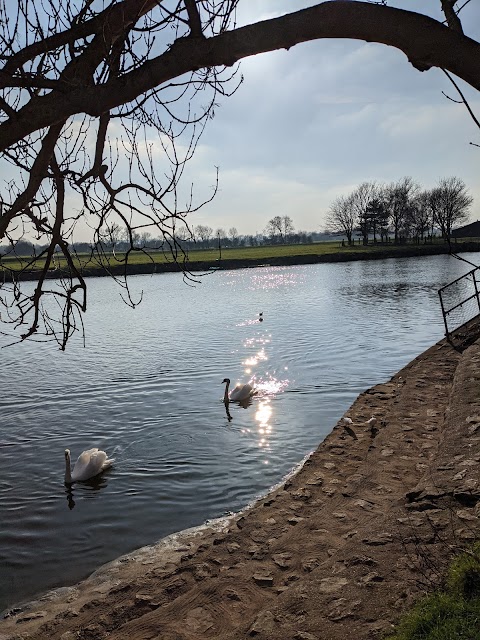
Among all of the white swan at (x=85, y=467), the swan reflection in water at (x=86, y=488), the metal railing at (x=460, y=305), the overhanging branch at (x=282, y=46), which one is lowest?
the swan reflection in water at (x=86, y=488)

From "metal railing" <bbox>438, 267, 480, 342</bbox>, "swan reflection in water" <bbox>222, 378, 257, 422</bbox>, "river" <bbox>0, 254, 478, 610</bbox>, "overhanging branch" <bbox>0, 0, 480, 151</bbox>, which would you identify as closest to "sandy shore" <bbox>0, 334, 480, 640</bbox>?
"river" <bbox>0, 254, 478, 610</bbox>

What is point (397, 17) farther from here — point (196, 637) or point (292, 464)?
point (292, 464)

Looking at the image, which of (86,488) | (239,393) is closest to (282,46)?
(86,488)

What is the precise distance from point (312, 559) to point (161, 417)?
27.1ft

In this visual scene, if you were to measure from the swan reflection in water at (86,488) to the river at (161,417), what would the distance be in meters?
0.03

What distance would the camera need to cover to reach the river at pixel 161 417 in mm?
8602

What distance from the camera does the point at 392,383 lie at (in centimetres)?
1438

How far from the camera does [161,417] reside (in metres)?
13.8

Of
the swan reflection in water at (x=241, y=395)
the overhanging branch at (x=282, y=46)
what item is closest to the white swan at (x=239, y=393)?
the swan reflection in water at (x=241, y=395)

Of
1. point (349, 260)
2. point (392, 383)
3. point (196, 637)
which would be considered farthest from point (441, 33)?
point (349, 260)

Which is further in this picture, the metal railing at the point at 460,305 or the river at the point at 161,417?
the metal railing at the point at 460,305

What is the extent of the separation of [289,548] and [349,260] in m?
85.0

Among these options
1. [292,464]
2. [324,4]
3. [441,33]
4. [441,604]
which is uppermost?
[324,4]

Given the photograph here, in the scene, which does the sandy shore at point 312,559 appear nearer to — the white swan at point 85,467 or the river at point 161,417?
the river at point 161,417
